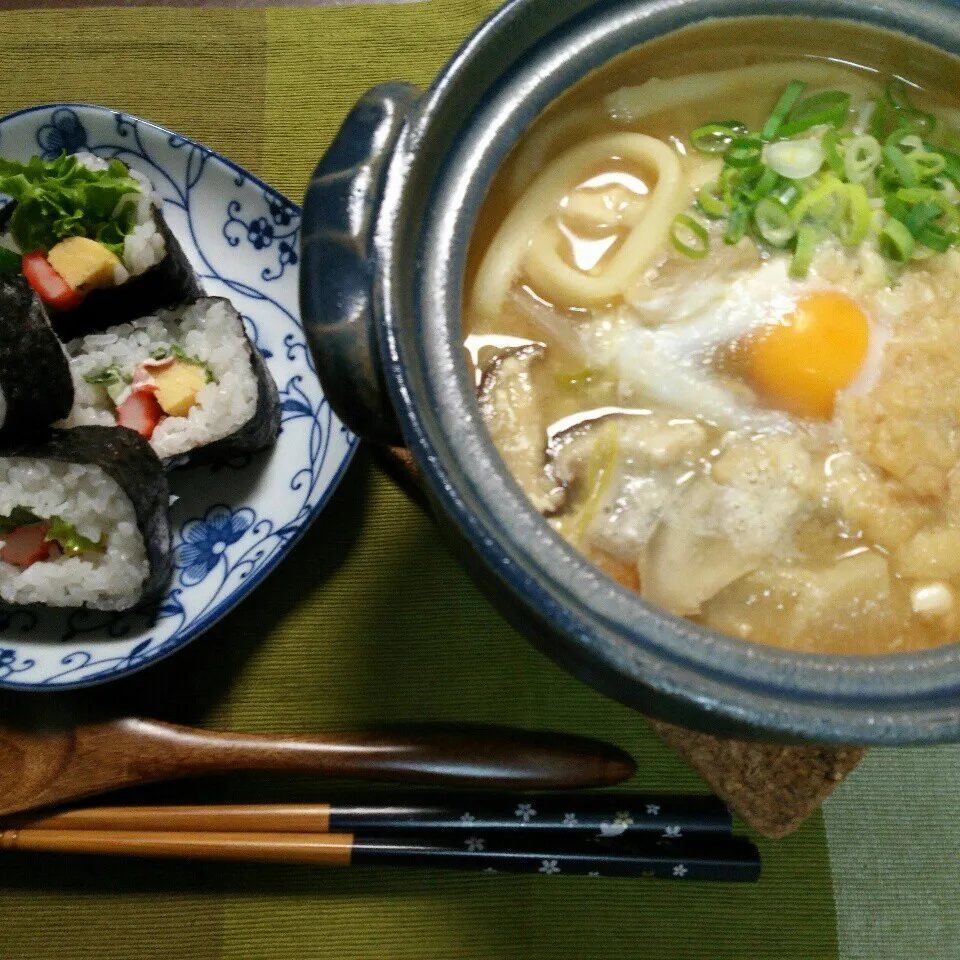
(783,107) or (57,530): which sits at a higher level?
(783,107)

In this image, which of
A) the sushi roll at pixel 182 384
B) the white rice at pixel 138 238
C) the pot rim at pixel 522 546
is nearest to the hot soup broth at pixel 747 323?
the pot rim at pixel 522 546

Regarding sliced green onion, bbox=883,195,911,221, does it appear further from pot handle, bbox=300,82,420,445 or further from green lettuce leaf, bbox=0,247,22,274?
green lettuce leaf, bbox=0,247,22,274

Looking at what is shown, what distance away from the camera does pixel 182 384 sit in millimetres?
2273

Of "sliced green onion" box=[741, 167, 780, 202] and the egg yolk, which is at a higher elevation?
"sliced green onion" box=[741, 167, 780, 202]

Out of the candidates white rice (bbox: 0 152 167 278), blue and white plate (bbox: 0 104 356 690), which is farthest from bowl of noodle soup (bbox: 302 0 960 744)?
white rice (bbox: 0 152 167 278)

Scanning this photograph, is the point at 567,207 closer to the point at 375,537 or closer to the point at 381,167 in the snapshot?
the point at 381,167

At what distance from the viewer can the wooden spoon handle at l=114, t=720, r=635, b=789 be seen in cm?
180

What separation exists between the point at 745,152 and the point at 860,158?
0.66 feet

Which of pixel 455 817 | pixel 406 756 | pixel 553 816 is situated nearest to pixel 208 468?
pixel 406 756

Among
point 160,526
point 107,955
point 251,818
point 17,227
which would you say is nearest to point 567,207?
point 160,526

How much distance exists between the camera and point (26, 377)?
2107 millimetres

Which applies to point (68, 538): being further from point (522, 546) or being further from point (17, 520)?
point (522, 546)

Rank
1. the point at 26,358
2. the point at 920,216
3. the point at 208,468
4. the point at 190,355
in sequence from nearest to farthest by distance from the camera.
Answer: the point at 920,216, the point at 26,358, the point at 208,468, the point at 190,355

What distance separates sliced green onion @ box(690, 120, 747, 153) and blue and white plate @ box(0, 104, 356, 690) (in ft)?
3.19
